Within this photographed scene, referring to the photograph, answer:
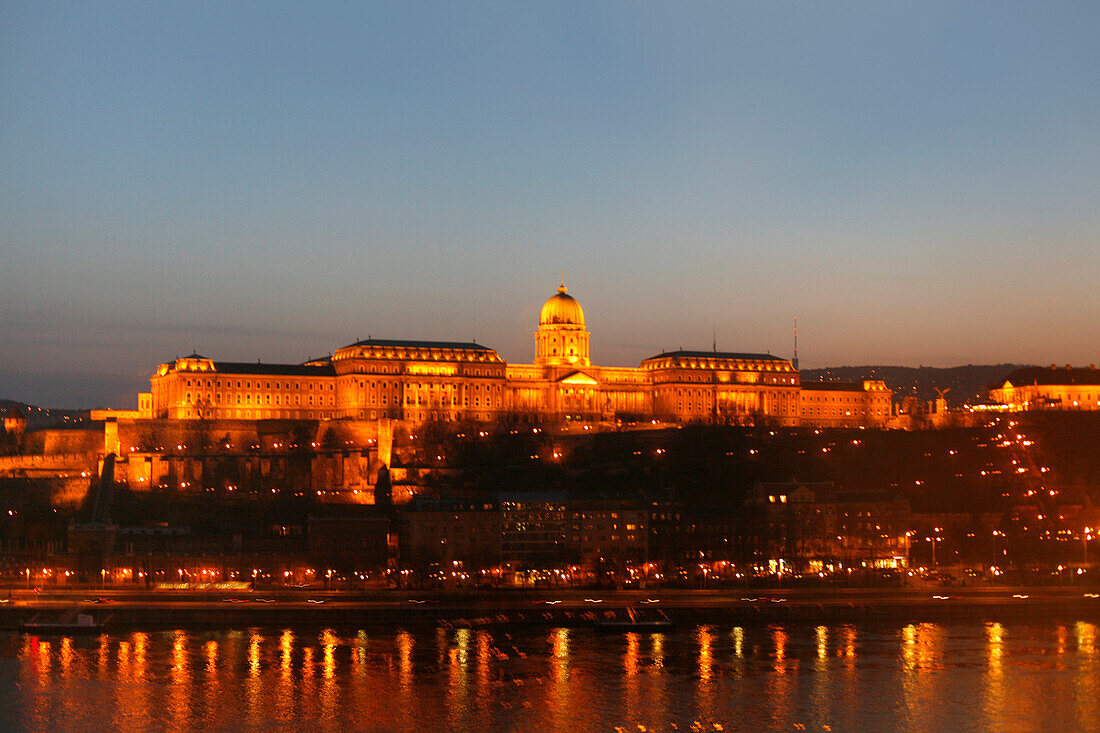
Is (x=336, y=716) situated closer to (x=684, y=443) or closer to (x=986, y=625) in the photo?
(x=986, y=625)

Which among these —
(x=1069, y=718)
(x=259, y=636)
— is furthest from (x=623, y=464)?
(x=1069, y=718)

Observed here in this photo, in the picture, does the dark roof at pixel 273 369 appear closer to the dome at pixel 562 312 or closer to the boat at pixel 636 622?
the dome at pixel 562 312

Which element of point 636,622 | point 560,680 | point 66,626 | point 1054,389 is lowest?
point 560,680

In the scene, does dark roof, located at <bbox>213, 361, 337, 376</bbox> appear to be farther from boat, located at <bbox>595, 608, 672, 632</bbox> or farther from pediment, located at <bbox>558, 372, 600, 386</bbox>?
boat, located at <bbox>595, 608, 672, 632</bbox>

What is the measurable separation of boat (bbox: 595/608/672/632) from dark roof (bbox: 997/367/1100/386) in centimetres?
5947


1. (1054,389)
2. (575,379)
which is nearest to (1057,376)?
(1054,389)

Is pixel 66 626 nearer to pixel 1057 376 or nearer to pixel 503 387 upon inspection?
pixel 503 387

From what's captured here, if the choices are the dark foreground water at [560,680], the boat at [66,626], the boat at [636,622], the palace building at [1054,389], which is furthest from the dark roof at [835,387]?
the boat at [66,626]

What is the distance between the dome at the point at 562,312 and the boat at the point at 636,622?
55.7 metres

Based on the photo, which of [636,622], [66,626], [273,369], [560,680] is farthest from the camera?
[273,369]

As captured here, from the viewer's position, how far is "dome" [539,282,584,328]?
11075 cm

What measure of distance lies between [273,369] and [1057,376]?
1969 inches

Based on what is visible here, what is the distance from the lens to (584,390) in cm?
10344

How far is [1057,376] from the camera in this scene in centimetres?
10844
